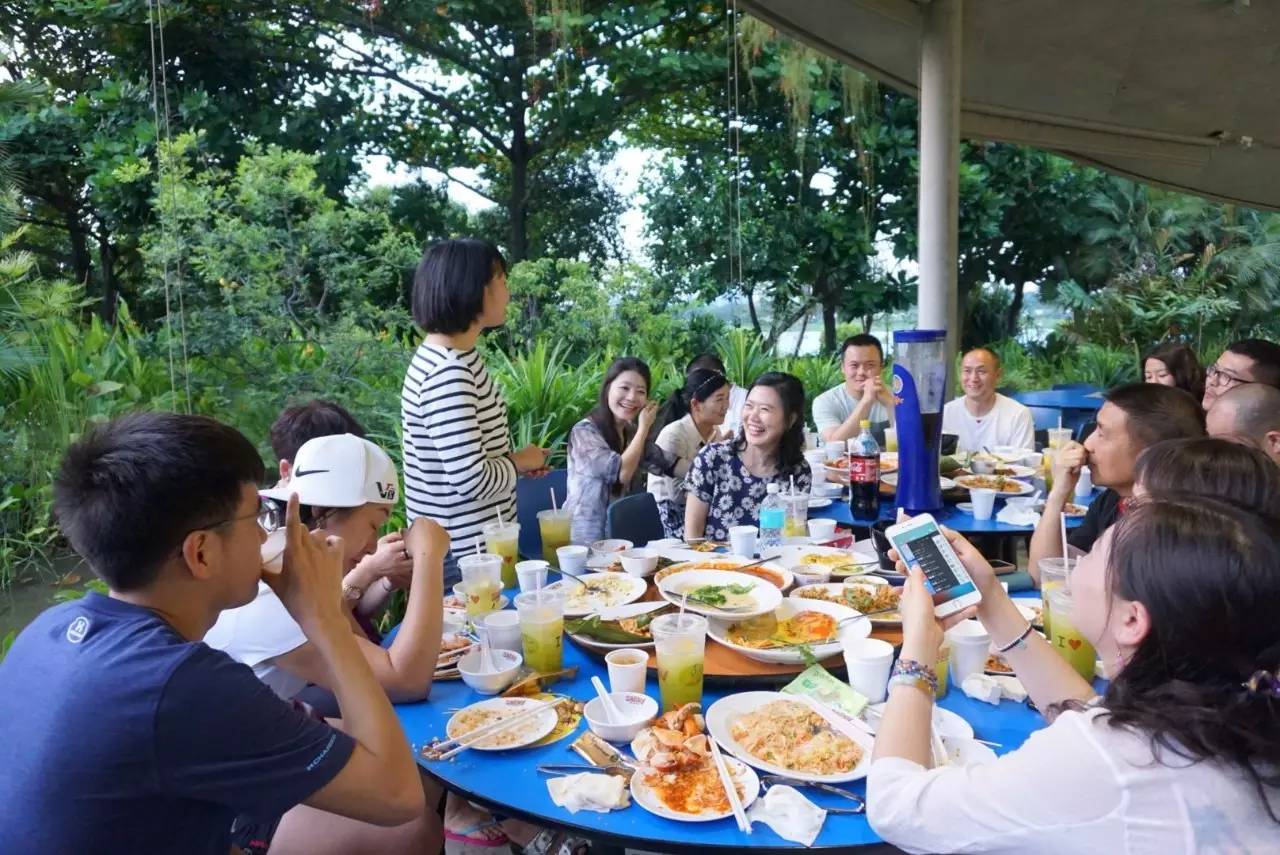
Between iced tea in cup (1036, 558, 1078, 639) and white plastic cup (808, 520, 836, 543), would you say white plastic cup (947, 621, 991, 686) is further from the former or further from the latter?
white plastic cup (808, 520, 836, 543)

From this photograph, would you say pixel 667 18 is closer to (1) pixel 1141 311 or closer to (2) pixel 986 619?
(1) pixel 1141 311

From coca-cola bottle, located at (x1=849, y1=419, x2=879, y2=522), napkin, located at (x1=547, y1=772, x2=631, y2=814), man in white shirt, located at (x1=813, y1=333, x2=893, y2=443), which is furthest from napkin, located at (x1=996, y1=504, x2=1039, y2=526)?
napkin, located at (x1=547, y1=772, x2=631, y2=814)

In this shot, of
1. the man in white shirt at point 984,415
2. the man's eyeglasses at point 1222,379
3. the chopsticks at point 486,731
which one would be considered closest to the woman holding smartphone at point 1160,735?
the chopsticks at point 486,731

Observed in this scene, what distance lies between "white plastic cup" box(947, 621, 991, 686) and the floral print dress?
1.67 metres

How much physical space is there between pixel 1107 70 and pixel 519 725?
7088mm

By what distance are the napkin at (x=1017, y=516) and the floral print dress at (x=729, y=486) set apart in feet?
2.60

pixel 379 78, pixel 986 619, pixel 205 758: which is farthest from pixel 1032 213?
pixel 205 758

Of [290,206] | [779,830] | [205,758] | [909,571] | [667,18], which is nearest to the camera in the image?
[205,758]

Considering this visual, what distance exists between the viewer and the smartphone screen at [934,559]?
1.61m

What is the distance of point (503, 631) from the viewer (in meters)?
2.07

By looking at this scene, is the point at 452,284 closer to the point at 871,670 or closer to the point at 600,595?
the point at 600,595

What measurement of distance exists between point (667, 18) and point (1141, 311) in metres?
7.21

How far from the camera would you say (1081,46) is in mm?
6184

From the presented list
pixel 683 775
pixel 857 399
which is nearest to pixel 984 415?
pixel 857 399
